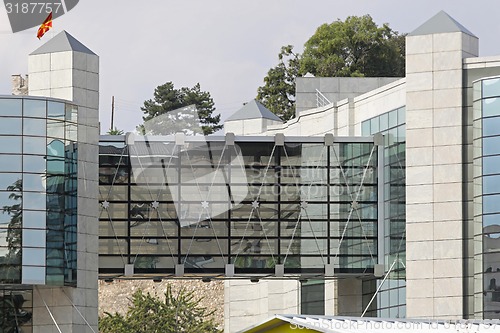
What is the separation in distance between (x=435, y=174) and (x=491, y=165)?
247cm

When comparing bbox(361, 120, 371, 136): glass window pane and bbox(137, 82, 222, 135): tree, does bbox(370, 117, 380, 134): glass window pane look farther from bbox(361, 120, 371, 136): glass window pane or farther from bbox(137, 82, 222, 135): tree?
bbox(137, 82, 222, 135): tree

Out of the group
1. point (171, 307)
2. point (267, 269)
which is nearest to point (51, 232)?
point (267, 269)

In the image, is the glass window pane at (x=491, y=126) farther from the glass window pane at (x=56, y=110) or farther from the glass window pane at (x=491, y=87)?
the glass window pane at (x=56, y=110)

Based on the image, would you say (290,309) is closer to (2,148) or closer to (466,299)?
(466,299)

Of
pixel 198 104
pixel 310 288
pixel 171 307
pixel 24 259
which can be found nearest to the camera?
pixel 24 259

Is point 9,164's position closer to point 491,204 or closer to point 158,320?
point 491,204

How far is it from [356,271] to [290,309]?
955cm

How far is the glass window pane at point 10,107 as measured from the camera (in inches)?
2047

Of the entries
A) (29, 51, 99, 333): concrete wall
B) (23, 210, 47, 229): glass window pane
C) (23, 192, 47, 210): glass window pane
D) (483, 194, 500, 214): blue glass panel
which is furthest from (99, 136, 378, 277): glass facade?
(23, 210, 47, 229): glass window pane

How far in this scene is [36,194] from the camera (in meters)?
51.8

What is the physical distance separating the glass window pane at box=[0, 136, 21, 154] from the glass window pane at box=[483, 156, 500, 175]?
650 inches

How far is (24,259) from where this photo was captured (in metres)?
51.1

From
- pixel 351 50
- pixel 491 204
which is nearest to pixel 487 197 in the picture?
pixel 491 204

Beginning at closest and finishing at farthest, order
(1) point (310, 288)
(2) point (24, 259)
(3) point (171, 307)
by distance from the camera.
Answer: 1. (2) point (24, 259)
2. (1) point (310, 288)
3. (3) point (171, 307)
